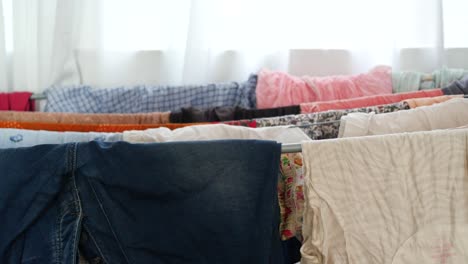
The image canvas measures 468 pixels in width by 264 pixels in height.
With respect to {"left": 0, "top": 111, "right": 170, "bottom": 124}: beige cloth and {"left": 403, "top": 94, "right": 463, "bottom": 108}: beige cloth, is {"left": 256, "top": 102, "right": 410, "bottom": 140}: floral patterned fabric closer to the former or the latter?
{"left": 403, "top": 94, "right": 463, "bottom": 108}: beige cloth

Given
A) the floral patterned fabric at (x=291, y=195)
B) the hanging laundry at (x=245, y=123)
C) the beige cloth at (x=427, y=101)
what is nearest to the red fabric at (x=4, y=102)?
the hanging laundry at (x=245, y=123)

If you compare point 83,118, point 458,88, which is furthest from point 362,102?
point 83,118

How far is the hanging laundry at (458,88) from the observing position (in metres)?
0.90

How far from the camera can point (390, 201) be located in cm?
68

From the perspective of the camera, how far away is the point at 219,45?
3.42 ft

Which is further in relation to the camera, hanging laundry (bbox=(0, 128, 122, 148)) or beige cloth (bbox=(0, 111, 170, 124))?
beige cloth (bbox=(0, 111, 170, 124))

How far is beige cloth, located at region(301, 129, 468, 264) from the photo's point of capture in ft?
2.19

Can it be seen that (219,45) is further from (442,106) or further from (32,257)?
(32,257)

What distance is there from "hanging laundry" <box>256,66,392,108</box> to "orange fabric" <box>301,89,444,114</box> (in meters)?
0.07

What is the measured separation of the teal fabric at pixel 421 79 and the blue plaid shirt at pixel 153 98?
35cm

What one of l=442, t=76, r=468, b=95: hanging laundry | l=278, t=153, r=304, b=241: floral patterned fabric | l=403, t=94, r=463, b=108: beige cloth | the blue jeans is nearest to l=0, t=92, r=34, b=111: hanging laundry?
the blue jeans

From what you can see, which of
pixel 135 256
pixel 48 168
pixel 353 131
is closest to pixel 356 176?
pixel 353 131

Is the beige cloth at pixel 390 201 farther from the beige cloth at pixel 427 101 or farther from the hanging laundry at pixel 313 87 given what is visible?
the hanging laundry at pixel 313 87

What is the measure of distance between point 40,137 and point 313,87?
604 millimetres
